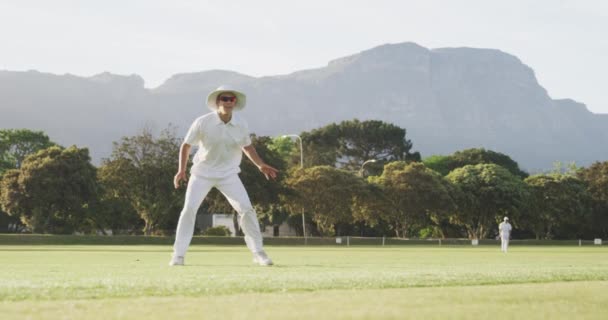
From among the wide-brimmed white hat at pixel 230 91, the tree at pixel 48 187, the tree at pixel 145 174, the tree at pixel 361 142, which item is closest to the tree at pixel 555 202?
the tree at pixel 361 142

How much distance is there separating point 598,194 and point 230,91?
73205 mm

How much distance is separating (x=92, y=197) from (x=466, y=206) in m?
30.9

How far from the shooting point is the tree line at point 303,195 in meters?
61.8

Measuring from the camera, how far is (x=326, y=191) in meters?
62.9

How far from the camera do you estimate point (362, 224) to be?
83.2 metres

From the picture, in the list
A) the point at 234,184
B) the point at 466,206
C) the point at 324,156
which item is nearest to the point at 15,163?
the point at 324,156

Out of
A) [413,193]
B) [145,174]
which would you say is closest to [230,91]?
[145,174]

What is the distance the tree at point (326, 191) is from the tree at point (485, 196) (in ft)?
36.6

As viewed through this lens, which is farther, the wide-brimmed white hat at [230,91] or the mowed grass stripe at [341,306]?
the wide-brimmed white hat at [230,91]

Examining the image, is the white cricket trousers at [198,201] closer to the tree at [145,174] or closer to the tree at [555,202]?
the tree at [145,174]

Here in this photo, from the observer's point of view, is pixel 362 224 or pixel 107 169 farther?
pixel 362 224

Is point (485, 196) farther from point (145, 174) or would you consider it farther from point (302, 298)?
point (302, 298)

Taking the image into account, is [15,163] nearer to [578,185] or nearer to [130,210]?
[130,210]

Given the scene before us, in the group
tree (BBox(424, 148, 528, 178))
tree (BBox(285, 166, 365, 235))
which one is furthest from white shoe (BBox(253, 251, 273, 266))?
tree (BBox(424, 148, 528, 178))
